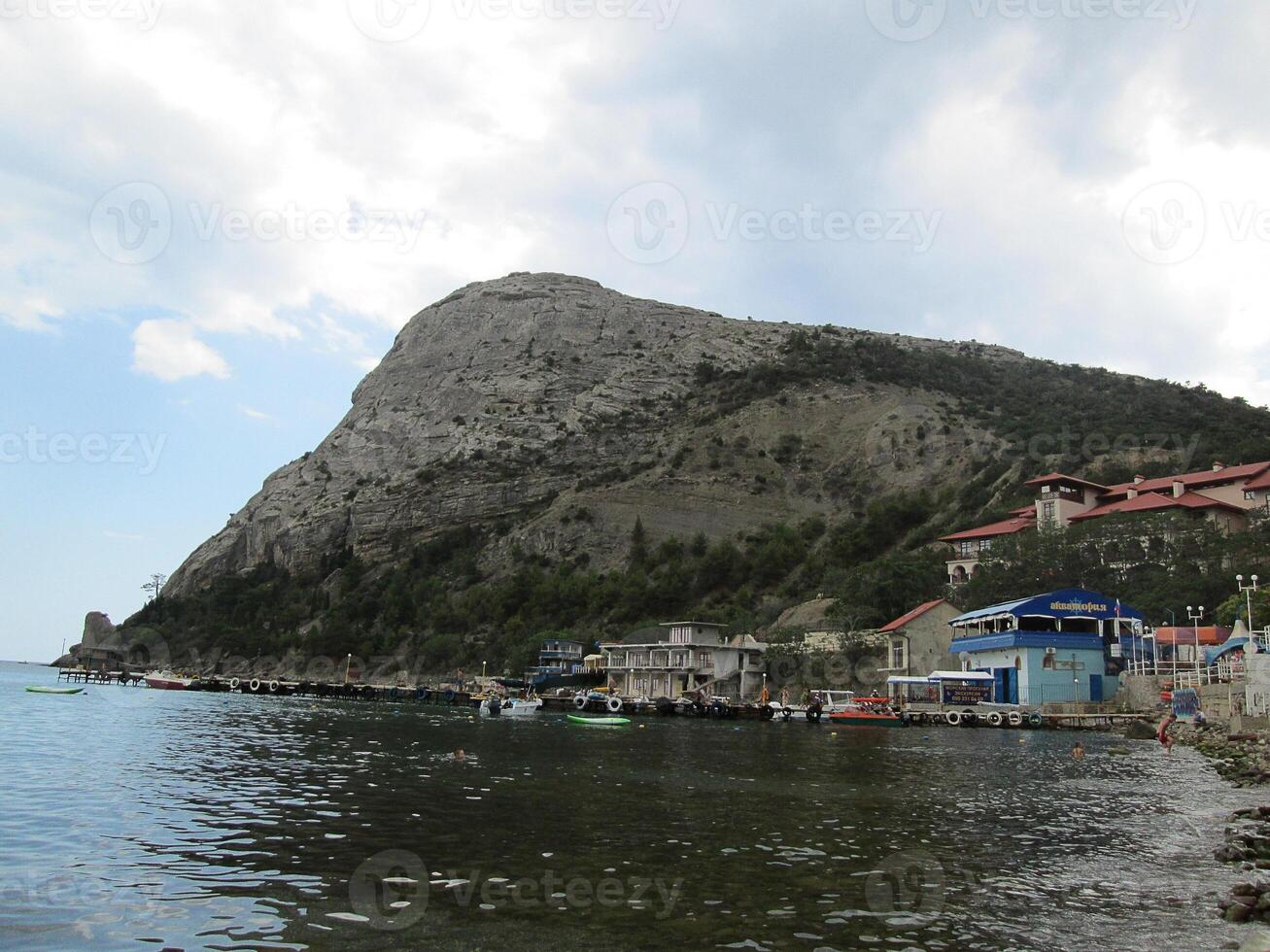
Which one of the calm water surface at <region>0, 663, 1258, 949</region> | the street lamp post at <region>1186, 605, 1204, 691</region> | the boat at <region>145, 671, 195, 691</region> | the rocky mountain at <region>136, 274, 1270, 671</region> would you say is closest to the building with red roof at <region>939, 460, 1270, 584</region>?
the rocky mountain at <region>136, 274, 1270, 671</region>

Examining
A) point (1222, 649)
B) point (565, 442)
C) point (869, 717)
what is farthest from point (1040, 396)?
point (1222, 649)

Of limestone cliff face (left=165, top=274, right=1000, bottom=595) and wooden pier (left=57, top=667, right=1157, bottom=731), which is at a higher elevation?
limestone cliff face (left=165, top=274, right=1000, bottom=595)

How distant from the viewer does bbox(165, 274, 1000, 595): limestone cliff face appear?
123 m

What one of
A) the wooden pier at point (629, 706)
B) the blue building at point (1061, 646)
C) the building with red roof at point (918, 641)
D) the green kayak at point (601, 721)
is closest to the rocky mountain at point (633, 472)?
the building with red roof at point (918, 641)

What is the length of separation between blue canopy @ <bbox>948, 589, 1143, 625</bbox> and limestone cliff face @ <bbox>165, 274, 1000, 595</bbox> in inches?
2030

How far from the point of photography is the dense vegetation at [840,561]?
2945 inches

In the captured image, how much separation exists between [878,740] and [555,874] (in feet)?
116

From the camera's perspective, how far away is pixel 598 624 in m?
Answer: 108

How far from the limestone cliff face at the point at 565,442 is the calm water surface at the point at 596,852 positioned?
89.9m

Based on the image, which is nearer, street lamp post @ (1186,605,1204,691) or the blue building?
street lamp post @ (1186,605,1204,691)

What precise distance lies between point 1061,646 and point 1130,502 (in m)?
28.5

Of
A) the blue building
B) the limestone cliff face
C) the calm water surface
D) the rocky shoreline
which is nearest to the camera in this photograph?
the calm water surface

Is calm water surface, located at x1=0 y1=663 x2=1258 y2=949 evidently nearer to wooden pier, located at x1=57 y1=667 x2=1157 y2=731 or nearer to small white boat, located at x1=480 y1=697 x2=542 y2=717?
wooden pier, located at x1=57 y1=667 x2=1157 y2=731

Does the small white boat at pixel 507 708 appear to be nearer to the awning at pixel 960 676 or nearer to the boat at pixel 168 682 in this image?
the awning at pixel 960 676
